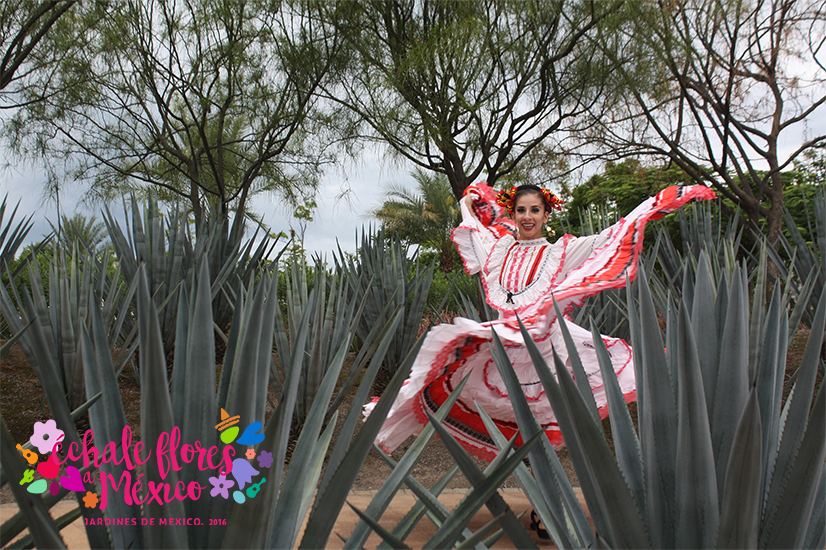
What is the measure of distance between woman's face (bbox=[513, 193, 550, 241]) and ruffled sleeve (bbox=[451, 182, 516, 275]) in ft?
0.64

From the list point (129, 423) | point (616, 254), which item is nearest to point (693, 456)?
point (616, 254)

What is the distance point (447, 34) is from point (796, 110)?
4232mm

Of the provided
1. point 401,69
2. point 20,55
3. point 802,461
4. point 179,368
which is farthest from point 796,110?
point 20,55

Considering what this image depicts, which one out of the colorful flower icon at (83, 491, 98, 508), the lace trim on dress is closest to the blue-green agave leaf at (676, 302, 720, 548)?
the colorful flower icon at (83, 491, 98, 508)

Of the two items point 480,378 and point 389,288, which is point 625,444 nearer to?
point 480,378

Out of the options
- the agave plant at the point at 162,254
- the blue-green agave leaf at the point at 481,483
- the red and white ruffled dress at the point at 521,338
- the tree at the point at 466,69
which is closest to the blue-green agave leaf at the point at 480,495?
the blue-green agave leaf at the point at 481,483

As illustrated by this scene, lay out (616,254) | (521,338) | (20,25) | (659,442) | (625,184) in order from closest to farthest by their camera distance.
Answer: (659,442)
(521,338)
(616,254)
(20,25)
(625,184)

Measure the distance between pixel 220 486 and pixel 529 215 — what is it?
1.83 meters

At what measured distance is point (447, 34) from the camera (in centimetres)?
528

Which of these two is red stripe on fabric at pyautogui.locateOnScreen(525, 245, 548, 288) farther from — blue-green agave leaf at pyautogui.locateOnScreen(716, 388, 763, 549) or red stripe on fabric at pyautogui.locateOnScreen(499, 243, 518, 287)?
blue-green agave leaf at pyautogui.locateOnScreen(716, 388, 763, 549)

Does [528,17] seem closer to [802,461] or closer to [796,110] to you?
[796,110]

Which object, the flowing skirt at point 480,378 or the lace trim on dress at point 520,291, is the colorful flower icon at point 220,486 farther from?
the lace trim on dress at point 520,291

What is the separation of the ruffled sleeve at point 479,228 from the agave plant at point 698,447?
1.60 m

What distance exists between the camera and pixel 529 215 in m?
2.16
